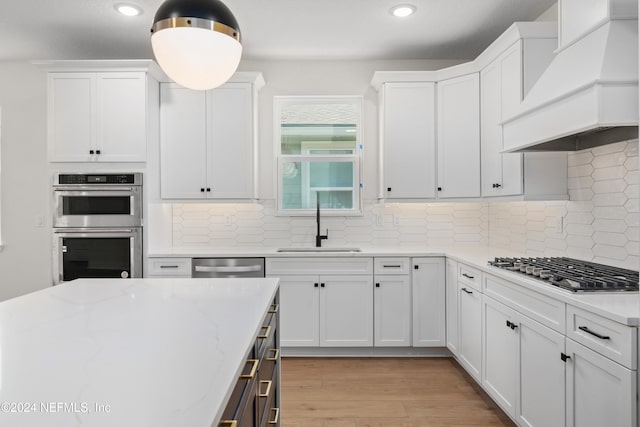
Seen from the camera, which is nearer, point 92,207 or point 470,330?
point 470,330

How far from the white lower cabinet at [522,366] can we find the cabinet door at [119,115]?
3.00 meters

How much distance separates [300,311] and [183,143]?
72.5 inches

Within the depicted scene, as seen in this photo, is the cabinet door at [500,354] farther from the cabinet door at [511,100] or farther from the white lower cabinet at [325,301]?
the white lower cabinet at [325,301]

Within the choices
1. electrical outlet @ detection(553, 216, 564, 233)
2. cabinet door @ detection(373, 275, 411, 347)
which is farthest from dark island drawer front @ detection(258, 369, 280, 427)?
electrical outlet @ detection(553, 216, 564, 233)

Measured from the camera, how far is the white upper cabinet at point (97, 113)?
130 inches

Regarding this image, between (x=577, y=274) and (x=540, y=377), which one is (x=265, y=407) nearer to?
(x=540, y=377)

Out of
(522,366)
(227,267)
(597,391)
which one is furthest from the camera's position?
(227,267)

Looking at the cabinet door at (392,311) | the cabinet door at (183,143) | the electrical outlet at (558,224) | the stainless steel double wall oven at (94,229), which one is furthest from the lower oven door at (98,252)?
the electrical outlet at (558,224)

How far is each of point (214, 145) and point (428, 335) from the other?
2531 mm

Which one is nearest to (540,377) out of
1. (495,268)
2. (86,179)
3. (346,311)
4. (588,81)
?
(495,268)

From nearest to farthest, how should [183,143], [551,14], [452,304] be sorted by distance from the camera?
1. [551,14]
2. [452,304]
3. [183,143]

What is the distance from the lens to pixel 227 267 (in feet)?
10.8

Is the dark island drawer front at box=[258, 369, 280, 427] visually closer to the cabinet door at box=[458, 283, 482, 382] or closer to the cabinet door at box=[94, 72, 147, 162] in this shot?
the cabinet door at box=[458, 283, 482, 382]

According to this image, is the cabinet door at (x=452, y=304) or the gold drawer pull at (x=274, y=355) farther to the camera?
the cabinet door at (x=452, y=304)
